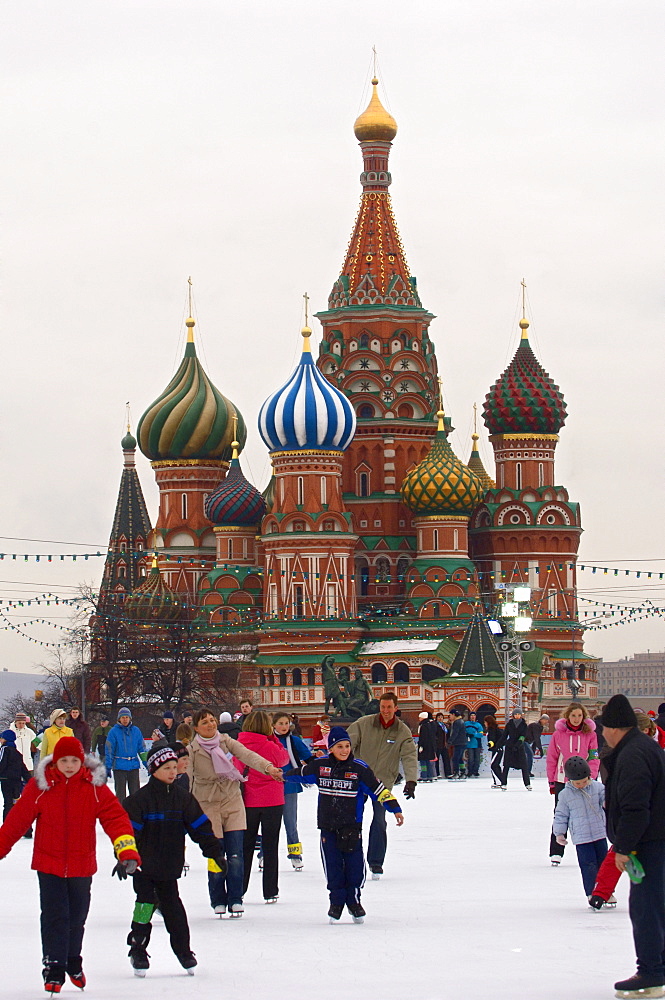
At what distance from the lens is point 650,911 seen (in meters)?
9.05

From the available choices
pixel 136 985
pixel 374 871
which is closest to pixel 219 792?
pixel 374 871

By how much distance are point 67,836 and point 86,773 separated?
307mm

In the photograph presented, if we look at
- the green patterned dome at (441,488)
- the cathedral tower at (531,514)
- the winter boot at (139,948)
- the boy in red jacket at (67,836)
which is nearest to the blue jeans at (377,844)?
the winter boot at (139,948)

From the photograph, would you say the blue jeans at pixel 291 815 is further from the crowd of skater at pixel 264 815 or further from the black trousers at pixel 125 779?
the black trousers at pixel 125 779

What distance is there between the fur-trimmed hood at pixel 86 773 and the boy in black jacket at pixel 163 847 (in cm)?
63

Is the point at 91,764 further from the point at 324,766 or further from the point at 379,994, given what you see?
the point at 324,766

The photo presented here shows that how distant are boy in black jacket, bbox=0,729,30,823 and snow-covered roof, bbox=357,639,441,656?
156 ft

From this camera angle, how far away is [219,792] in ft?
40.7

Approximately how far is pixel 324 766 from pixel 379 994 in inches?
125

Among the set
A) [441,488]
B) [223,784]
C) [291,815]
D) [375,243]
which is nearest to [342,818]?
[223,784]

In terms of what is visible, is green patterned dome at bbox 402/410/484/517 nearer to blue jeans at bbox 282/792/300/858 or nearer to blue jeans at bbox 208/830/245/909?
blue jeans at bbox 282/792/300/858

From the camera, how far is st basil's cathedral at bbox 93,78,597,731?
67250mm

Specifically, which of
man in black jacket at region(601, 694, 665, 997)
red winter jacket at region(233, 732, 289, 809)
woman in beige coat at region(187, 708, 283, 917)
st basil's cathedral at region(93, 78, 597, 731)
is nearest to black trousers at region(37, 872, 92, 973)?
man in black jacket at region(601, 694, 665, 997)

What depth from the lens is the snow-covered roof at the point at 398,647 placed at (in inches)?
2628
